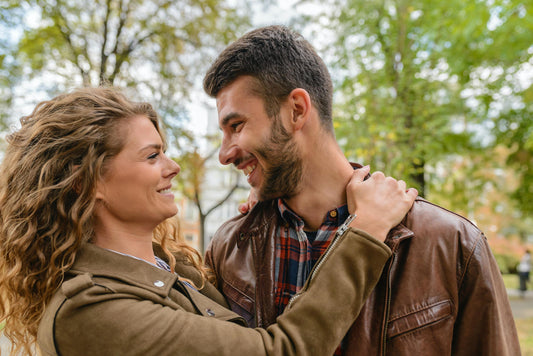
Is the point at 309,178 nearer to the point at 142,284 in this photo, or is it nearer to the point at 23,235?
the point at 142,284

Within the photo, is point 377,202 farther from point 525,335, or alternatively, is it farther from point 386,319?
point 525,335

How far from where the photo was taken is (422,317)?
64.4 inches

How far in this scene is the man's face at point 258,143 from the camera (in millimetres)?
1995

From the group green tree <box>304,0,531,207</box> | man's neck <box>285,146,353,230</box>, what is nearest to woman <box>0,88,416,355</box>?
man's neck <box>285,146,353,230</box>

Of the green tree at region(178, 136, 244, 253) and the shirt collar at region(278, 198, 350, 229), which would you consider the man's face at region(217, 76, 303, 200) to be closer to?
the shirt collar at region(278, 198, 350, 229)

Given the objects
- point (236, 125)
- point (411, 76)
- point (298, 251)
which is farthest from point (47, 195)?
point (411, 76)

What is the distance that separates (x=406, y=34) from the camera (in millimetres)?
8797

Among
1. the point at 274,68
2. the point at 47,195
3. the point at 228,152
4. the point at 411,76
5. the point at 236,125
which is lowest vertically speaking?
the point at 47,195

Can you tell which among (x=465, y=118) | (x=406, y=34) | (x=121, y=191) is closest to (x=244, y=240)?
(x=121, y=191)

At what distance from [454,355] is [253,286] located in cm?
97

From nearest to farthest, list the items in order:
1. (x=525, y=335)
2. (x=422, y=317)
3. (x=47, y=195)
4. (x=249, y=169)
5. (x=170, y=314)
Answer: (x=170, y=314) → (x=422, y=317) → (x=47, y=195) → (x=249, y=169) → (x=525, y=335)

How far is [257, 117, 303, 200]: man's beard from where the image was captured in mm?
1999

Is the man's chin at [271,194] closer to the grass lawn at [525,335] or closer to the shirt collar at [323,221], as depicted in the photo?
the shirt collar at [323,221]

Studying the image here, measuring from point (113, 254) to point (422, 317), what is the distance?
1.31m
